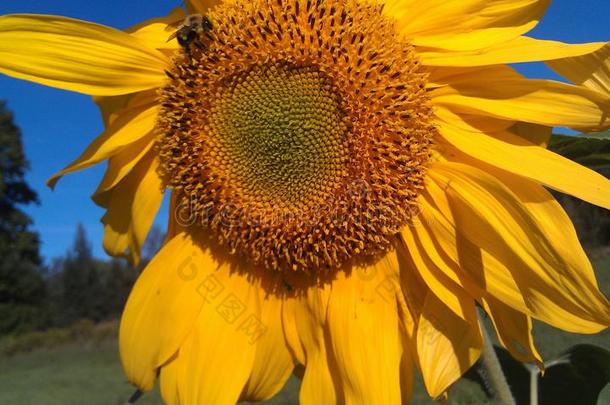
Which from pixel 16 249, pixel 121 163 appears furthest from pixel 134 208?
pixel 16 249

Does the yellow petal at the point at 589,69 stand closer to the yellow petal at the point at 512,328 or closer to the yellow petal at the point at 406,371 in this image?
the yellow petal at the point at 512,328

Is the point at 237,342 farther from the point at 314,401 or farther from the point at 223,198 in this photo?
the point at 223,198

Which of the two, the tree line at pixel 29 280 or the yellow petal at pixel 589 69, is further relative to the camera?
the tree line at pixel 29 280

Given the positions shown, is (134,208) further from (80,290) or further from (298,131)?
(80,290)

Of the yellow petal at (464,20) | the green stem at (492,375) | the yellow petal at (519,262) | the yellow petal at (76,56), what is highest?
the yellow petal at (76,56)

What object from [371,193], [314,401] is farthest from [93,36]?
Answer: [314,401]

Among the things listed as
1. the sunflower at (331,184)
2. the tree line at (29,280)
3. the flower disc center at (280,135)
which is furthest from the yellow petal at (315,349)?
the tree line at (29,280)
